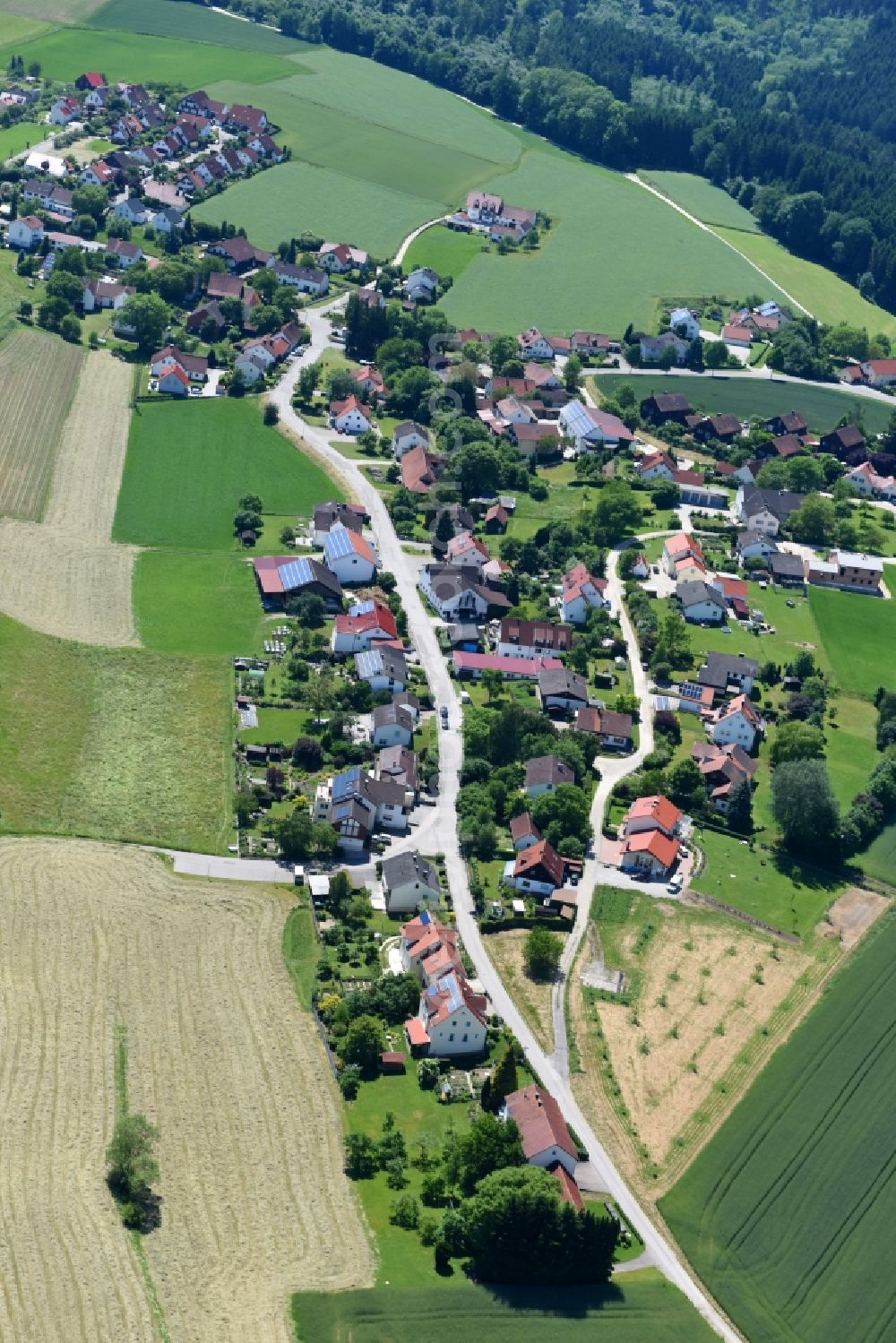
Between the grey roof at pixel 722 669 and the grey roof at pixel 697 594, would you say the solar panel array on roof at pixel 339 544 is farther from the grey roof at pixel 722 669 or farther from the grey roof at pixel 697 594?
the grey roof at pixel 722 669

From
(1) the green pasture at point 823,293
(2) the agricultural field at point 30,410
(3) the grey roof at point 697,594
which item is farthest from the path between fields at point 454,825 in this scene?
(1) the green pasture at point 823,293

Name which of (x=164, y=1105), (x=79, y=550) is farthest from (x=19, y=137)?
(x=164, y=1105)

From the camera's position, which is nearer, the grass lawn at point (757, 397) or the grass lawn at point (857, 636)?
the grass lawn at point (857, 636)

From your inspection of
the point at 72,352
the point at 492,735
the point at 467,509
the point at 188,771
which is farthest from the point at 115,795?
the point at 72,352

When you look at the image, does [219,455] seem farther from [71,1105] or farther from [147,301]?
[71,1105]

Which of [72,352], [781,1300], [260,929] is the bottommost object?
[72,352]

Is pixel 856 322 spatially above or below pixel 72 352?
above
